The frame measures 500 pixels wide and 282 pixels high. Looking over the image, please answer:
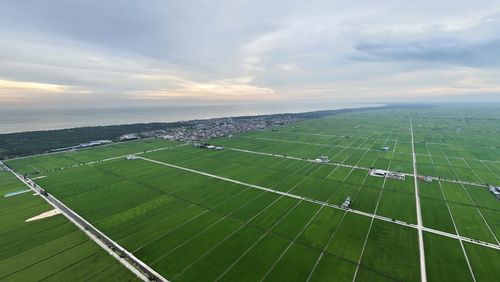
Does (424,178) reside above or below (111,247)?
below

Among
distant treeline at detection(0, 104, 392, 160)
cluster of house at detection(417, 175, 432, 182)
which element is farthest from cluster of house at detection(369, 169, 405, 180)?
distant treeline at detection(0, 104, 392, 160)

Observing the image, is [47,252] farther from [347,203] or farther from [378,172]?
[378,172]

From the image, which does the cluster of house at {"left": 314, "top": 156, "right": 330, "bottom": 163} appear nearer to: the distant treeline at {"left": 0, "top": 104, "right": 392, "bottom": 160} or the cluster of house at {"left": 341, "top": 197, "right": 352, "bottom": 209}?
the cluster of house at {"left": 341, "top": 197, "right": 352, "bottom": 209}

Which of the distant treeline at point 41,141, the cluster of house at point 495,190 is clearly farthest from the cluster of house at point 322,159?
the distant treeline at point 41,141

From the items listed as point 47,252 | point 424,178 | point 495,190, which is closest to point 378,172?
point 424,178

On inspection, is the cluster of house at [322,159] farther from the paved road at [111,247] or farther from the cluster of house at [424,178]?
the paved road at [111,247]
